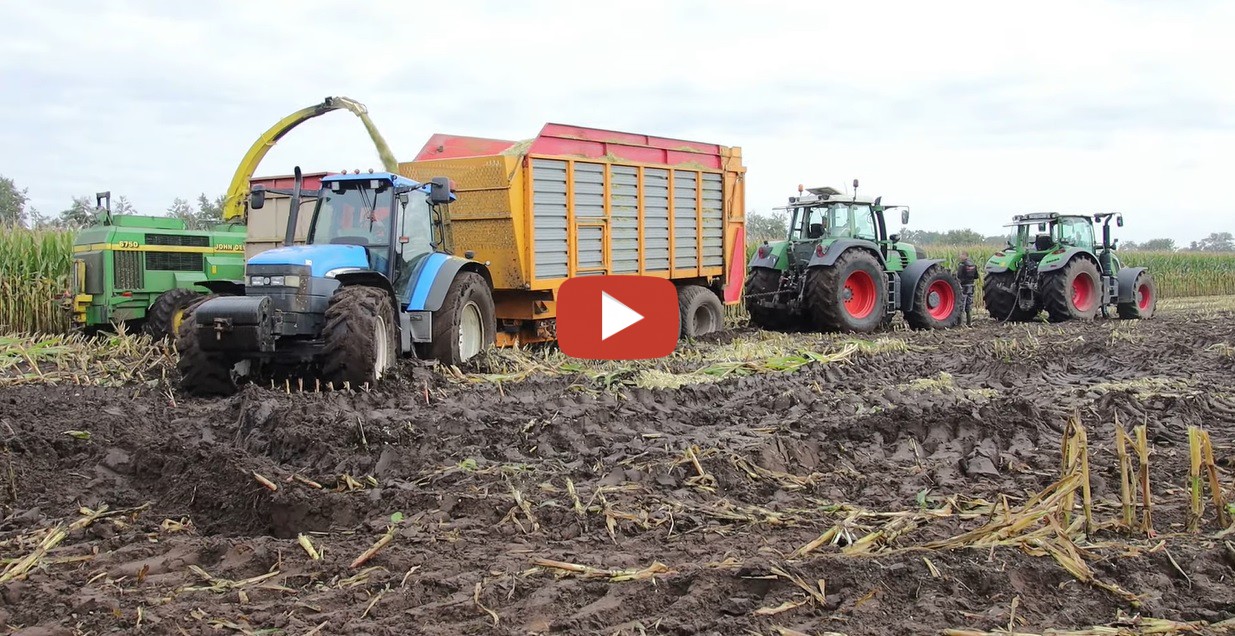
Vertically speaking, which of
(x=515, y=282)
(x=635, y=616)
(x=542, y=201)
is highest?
(x=542, y=201)

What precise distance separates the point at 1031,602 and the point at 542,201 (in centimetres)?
833

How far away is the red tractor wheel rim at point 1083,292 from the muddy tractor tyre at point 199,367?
575 inches

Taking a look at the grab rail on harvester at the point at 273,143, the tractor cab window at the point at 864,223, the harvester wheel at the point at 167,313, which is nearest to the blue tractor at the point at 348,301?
the harvester wheel at the point at 167,313

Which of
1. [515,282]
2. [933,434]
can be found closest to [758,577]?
[933,434]

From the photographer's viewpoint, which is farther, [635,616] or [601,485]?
[601,485]

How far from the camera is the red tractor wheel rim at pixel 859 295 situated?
1503 cm

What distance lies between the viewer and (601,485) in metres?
5.13

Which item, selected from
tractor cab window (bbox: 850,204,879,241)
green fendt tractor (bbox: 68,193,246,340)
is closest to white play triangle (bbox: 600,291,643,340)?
green fendt tractor (bbox: 68,193,246,340)

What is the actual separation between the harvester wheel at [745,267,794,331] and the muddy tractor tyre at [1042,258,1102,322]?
5037mm

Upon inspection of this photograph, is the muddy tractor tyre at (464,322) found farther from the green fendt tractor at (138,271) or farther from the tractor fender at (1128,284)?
the tractor fender at (1128,284)

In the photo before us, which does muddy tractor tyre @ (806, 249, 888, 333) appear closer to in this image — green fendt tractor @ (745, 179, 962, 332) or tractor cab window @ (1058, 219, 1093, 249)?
green fendt tractor @ (745, 179, 962, 332)

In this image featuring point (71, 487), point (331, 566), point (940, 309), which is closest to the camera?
point (331, 566)

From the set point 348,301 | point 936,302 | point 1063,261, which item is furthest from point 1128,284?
point 348,301

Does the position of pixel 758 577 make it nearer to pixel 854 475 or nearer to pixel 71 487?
pixel 854 475
